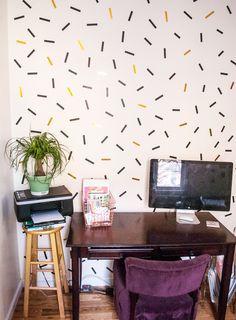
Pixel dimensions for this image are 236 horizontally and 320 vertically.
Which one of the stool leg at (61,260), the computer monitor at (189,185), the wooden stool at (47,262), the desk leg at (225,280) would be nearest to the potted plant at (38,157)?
the wooden stool at (47,262)

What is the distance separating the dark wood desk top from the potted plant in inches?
14.8

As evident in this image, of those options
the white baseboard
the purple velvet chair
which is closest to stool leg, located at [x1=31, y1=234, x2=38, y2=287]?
the white baseboard

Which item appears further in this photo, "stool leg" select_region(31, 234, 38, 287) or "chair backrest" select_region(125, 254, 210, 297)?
"stool leg" select_region(31, 234, 38, 287)

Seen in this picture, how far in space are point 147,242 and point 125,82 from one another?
1144 millimetres

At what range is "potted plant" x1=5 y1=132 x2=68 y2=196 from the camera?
71.0 inches

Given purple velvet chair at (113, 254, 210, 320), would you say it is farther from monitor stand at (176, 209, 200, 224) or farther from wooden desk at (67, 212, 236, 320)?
monitor stand at (176, 209, 200, 224)

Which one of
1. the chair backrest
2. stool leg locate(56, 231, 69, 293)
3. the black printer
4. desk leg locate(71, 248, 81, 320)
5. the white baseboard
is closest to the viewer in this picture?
the chair backrest

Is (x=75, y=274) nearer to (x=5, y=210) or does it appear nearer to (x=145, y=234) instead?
(x=145, y=234)

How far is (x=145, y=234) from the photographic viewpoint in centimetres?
180

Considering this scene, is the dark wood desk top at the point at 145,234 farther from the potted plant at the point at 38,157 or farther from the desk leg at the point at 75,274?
the potted plant at the point at 38,157

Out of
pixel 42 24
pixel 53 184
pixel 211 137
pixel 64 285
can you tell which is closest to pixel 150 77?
pixel 211 137

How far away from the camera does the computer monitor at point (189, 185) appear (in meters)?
1.93

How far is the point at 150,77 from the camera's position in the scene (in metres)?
2.03

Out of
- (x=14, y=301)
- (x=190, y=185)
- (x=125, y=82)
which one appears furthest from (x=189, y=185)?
(x=14, y=301)
